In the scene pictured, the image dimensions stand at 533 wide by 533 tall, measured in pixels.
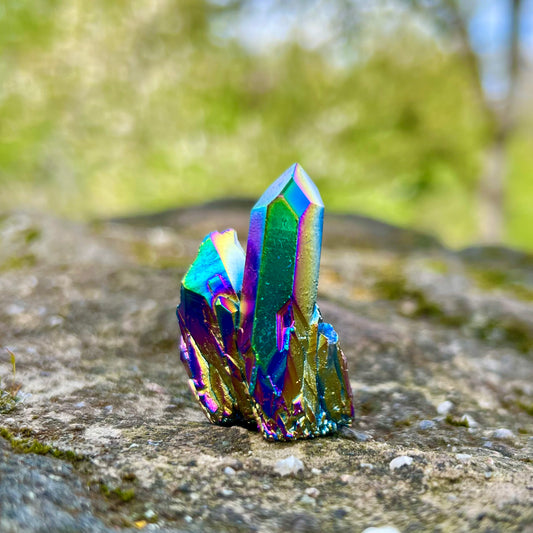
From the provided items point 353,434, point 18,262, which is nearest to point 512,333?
point 353,434

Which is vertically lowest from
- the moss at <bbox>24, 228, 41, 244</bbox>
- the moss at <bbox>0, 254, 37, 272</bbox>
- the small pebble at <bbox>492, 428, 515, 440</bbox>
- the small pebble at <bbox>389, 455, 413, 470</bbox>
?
the small pebble at <bbox>492, 428, 515, 440</bbox>

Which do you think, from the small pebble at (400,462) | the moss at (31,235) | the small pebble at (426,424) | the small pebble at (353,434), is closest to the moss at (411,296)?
the small pebble at (426,424)

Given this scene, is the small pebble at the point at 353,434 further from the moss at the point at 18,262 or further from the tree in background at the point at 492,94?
the tree in background at the point at 492,94

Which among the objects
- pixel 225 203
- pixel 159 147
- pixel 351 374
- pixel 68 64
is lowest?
pixel 351 374

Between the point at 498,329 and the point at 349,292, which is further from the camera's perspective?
the point at 349,292

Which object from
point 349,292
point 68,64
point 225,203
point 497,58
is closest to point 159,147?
point 68,64

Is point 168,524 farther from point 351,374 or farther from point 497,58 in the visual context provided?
point 497,58

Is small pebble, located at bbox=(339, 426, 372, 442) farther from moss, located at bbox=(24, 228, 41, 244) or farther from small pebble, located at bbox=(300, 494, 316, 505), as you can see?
moss, located at bbox=(24, 228, 41, 244)

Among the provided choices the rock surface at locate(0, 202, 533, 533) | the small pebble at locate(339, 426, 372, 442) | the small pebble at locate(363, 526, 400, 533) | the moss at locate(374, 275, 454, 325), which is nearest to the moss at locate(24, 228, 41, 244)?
the rock surface at locate(0, 202, 533, 533)
